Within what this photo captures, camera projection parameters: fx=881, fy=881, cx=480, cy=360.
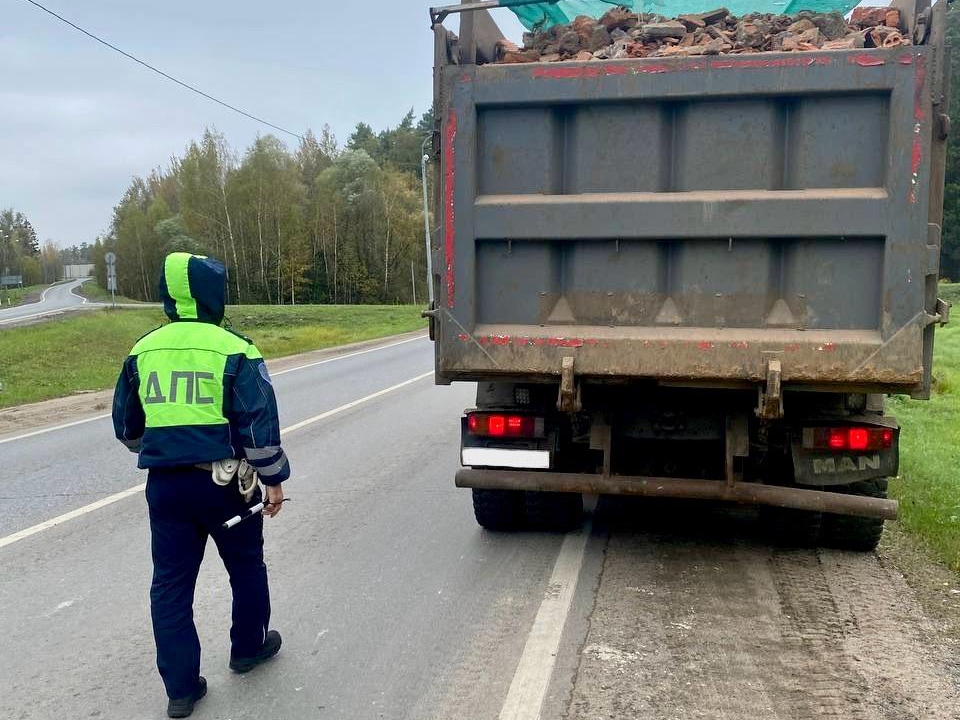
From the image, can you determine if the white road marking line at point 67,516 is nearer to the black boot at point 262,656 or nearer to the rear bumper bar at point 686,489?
the black boot at point 262,656

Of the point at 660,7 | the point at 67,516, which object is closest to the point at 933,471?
the point at 660,7

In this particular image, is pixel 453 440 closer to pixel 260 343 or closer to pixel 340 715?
pixel 340 715

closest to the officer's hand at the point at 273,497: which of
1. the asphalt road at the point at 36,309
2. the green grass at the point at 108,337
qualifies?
the green grass at the point at 108,337

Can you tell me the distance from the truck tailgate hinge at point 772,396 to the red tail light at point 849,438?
52cm

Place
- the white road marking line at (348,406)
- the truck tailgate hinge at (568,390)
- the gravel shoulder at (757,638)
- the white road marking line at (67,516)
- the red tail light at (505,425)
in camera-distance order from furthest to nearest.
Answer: the white road marking line at (348,406) < the white road marking line at (67,516) < the red tail light at (505,425) < the truck tailgate hinge at (568,390) < the gravel shoulder at (757,638)

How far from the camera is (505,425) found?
522 centimetres

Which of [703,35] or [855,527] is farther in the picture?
[855,527]

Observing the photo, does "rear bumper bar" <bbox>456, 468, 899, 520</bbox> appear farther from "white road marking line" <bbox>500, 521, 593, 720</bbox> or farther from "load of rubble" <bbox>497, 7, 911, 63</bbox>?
"load of rubble" <bbox>497, 7, 911, 63</bbox>

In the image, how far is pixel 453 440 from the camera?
382 inches

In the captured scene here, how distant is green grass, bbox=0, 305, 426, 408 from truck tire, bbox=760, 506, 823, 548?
444 inches

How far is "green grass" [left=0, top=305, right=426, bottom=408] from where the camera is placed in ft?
59.4

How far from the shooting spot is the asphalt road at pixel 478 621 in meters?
3.56

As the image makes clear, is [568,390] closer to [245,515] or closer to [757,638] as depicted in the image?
[757,638]

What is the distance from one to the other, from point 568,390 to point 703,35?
1977 mm
